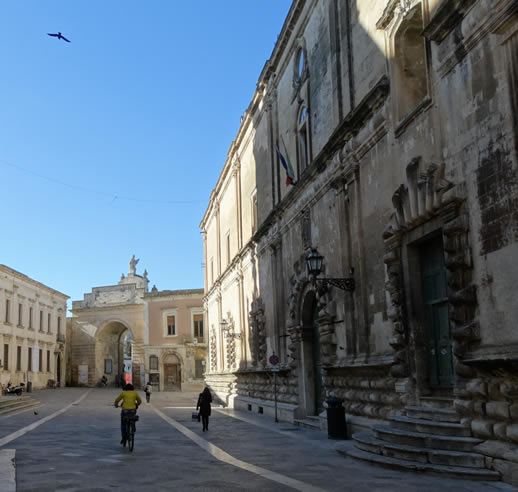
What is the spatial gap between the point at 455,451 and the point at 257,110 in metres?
19.4

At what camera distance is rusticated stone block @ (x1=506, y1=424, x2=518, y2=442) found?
7906 mm

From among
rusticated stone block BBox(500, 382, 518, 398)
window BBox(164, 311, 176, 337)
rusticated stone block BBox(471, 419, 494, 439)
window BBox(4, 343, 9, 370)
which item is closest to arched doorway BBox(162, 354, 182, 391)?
window BBox(164, 311, 176, 337)

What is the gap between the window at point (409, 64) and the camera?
12.0 m

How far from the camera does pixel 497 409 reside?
8.41 m

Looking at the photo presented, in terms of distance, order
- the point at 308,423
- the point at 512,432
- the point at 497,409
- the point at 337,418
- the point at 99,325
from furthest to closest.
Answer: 1. the point at 99,325
2. the point at 308,423
3. the point at 337,418
4. the point at 497,409
5. the point at 512,432

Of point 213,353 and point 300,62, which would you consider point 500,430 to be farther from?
point 213,353

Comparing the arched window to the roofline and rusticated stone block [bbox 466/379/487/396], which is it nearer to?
rusticated stone block [bbox 466/379/487/396]

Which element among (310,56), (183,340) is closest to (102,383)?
(183,340)

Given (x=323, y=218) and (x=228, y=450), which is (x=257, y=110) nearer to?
(x=323, y=218)

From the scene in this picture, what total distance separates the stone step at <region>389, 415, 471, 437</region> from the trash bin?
9.53 ft

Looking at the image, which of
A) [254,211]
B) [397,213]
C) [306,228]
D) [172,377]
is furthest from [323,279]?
[172,377]

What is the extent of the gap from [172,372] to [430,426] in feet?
154

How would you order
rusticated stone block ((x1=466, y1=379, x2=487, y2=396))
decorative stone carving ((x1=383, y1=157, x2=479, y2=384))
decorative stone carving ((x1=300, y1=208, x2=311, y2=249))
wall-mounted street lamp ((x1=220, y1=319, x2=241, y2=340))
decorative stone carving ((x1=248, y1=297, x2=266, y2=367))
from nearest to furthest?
1. rusticated stone block ((x1=466, y1=379, x2=487, y2=396))
2. decorative stone carving ((x1=383, y1=157, x2=479, y2=384))
3. decorative stone carving ((x1=300, y1=208, x2=311, y2=249))
4. decorative stone carving ((x1=248, y1=297, x2=266, y2=367))
5. wall-mounted street lamp ((x1=220, y1=319, x2=241, y2=340))

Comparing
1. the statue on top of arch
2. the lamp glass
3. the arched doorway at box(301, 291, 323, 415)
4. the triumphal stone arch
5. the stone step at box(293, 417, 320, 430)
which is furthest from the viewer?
the statue on top of arch
